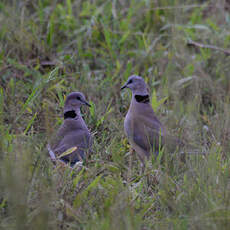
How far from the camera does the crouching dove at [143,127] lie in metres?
4.69

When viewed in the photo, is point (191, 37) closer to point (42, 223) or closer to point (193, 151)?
point (193, 151)

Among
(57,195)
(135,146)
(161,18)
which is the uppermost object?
(161,18)

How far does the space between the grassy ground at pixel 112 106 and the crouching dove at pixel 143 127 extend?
5.1 inches

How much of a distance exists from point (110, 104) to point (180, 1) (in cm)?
291

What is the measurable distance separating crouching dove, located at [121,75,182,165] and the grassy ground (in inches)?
5.1

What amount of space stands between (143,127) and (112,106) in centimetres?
76

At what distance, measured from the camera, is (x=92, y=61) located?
260 inches

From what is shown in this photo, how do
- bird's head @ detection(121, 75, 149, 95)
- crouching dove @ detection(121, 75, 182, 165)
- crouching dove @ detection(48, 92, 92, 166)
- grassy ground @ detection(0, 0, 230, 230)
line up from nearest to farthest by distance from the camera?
grassy ground @ detection(0, 0, 230, 230) → crouching dove @ detection(48, 92, 92, 166) → crouching dove @ detection(121, 75, 182, 165) → bird's head @ detection(121, 75, 149, 95)

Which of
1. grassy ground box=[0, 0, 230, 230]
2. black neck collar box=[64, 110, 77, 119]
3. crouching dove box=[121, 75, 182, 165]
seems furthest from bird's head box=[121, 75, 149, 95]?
black neck collar box=[64, 110, 77, 119]

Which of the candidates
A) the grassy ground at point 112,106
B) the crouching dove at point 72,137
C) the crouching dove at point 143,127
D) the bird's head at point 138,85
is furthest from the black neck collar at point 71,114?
the bird's head at point 138,85

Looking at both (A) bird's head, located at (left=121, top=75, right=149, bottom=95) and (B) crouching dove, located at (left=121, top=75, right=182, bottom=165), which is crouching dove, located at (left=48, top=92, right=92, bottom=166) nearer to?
(B) crouching dove, located at (left=121, top=75, right=182, bottom=165)

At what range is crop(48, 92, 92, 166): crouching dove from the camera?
163 inches

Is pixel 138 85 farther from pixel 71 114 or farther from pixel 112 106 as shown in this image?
pixel 71 114

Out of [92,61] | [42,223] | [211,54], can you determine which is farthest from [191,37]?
[42,223]
